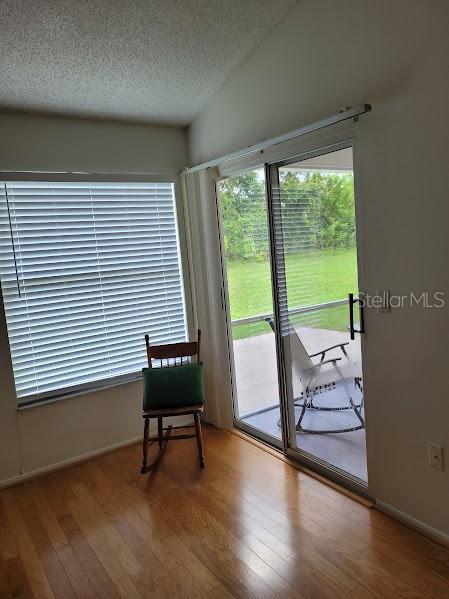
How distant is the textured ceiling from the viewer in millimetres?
2092

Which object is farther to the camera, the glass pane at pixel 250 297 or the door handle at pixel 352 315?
the glass pane at pixel 250 297

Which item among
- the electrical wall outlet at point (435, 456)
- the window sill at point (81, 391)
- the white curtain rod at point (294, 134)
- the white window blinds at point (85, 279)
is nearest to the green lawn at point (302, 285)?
the white window blinds at point (85, 279)

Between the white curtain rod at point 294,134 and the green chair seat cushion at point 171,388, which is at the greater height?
the white curtain rod at point 294,134

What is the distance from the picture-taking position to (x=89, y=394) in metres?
3.15

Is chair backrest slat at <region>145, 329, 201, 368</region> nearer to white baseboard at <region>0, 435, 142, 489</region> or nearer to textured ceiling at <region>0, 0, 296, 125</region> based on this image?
white baseboard at <region>0, 435, 142, 489</region>

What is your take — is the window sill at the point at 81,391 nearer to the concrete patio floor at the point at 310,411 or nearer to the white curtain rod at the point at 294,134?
the concrete patio floor at the point at 310,411

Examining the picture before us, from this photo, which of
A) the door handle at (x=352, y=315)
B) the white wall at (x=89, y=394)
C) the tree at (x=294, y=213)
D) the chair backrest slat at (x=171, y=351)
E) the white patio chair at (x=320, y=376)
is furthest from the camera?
the chair backrest slat at (x=171, y=351)

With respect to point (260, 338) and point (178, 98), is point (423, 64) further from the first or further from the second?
point (260, 338)

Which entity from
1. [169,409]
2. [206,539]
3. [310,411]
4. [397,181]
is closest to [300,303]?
[310,411]

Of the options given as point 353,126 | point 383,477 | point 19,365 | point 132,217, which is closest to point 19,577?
point 19,365

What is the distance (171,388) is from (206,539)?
3.41 feet

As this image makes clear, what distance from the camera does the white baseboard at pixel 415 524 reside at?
6.71 feet

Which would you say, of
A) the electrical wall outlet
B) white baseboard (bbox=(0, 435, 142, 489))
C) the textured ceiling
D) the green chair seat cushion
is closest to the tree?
the textured ceiling

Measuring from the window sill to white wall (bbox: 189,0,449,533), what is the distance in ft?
5.93
